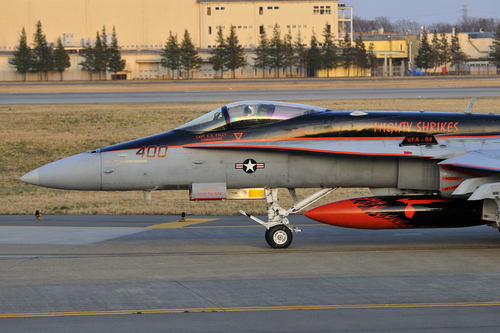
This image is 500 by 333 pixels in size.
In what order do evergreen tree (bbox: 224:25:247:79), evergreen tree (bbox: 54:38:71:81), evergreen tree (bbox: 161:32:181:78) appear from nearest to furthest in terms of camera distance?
evergreen tree (bbox: 224:25:247:79) → evergreen tree (bbox: 161:32:181:78) → evergreen tree (bbox: 54:38:71:81)

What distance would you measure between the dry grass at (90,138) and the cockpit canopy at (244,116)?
20.6 ft

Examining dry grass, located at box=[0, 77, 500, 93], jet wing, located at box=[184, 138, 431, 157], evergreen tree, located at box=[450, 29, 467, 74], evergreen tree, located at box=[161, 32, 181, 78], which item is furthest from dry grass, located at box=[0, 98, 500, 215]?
evergreen tree, located at box=[450, 29, 467, 74]

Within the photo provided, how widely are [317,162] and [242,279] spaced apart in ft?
10.4

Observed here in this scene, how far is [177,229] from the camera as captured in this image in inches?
701

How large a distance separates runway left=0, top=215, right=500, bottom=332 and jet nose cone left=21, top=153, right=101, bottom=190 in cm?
128

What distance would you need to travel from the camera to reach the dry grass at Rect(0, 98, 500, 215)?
22234mm

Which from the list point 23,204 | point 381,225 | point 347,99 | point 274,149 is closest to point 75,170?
point 274,149

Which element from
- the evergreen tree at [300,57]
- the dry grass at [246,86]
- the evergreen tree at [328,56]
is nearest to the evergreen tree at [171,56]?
the evergreen tree at [300,57]

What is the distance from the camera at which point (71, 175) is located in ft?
47.2

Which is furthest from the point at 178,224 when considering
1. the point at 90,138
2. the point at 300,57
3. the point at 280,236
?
the point at 300,57

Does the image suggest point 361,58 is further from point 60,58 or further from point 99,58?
point 60,58

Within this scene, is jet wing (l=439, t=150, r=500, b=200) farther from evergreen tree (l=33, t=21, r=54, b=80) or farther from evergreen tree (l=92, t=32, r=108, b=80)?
evergreen tree (l=33, t=21, r=54, b=80)

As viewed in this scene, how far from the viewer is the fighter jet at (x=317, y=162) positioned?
1449 centimetres

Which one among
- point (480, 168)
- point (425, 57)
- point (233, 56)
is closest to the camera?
point (480, 168)
